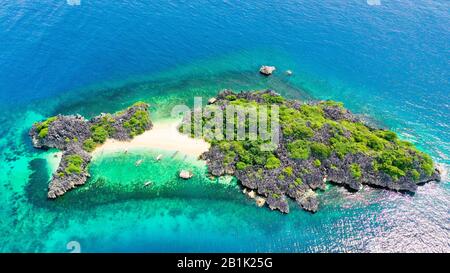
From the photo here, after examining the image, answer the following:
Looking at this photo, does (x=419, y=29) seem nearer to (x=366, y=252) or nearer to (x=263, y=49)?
(x=263, y=49)

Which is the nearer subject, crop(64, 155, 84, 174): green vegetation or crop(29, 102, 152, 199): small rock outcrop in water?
crop(64, 155, 84, 174): green vegetation

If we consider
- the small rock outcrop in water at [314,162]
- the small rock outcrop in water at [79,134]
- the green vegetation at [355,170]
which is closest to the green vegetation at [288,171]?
the small rock outcrop in water at [314,162]

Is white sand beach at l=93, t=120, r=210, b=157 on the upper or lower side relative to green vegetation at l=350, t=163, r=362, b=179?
lower

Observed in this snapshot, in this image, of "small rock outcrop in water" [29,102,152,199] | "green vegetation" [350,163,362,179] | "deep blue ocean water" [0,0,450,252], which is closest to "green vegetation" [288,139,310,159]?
"deep blue ocean water" [0,0,450,252]

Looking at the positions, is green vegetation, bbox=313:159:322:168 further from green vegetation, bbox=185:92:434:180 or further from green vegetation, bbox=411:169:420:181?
green vegetation, bbox=411:169:420:181

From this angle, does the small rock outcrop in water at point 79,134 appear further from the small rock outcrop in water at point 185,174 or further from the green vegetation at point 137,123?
the small rock outcrop in water at point 185,174

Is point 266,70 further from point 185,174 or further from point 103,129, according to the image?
point 103,129

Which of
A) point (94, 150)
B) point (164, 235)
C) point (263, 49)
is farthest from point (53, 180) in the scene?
point (263, 49)
